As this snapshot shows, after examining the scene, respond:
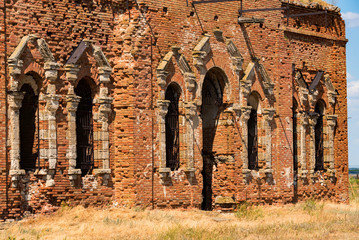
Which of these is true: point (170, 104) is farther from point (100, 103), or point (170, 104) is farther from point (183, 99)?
point (100, 103)

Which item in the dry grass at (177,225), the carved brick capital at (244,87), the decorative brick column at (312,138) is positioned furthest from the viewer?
the decorative brick column at (312,138)

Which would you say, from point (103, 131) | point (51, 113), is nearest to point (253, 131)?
point (103, 131)

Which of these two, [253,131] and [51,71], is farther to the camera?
[253,131]

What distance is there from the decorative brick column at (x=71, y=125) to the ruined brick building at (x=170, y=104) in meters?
0.03

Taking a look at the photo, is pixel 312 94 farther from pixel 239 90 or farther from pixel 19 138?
pixel 19 138

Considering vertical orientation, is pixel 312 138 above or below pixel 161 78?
below

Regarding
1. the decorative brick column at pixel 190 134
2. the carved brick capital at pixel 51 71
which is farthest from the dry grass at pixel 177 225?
the carved brick capital at pixel 51 71

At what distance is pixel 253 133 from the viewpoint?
25766 millimetres

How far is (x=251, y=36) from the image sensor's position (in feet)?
83.0

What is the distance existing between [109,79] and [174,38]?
2.70 metres

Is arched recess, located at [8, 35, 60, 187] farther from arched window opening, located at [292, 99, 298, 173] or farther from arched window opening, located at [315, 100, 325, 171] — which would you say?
arched window opening, located at [315, 100, 325, 171]

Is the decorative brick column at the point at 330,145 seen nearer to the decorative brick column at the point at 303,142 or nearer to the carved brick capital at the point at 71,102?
the decorative brick column at the point at 303,142

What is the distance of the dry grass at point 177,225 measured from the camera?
17422mm

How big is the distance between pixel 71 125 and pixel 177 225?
3.91 m
